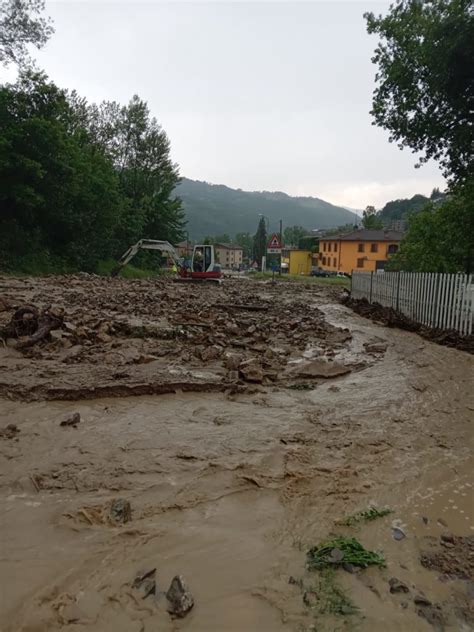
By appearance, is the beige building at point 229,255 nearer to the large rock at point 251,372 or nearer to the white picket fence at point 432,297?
the white picket fence at point 432,297

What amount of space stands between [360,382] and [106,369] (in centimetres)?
397

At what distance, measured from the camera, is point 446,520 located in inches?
122

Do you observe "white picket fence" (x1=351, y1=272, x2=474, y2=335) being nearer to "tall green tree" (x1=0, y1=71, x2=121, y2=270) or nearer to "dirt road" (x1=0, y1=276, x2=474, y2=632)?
"dirt road" (x1=0, y1=276, x2=474, y2=632)

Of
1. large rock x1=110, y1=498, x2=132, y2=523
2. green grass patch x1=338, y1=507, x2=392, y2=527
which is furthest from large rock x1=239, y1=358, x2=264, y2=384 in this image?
large rock x1=110, y1=498, x2=132, y2=523

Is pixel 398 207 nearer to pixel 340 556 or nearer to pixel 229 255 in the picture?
pixel 229 255

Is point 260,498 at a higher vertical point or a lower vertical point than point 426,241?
lower

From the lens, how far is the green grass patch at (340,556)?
8.34 feet

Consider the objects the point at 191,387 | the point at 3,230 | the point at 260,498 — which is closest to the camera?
the point at 260,498

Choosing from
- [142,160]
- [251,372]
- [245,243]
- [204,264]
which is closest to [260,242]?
[245,243]

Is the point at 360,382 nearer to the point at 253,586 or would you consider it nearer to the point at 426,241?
the point at 253,586

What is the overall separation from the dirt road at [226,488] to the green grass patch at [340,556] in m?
0.05

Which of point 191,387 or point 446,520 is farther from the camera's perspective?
point 191,387

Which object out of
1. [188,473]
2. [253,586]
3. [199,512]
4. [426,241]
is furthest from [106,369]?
[426,241]

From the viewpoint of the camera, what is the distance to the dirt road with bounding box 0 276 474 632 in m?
2.24
